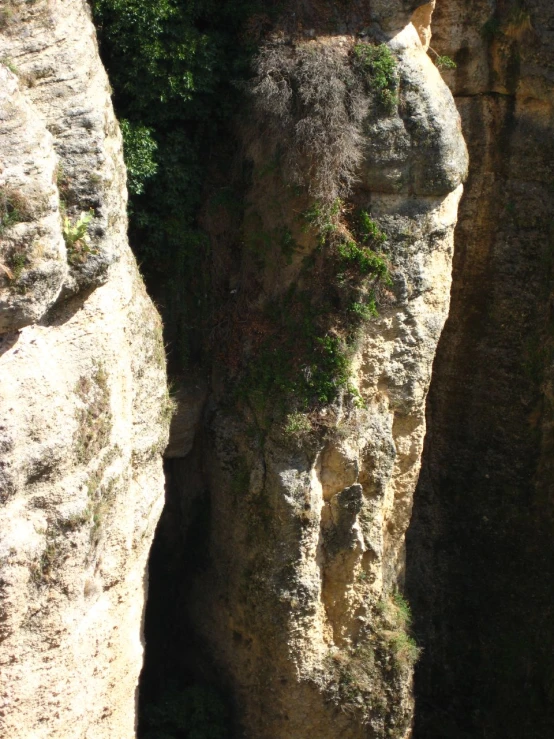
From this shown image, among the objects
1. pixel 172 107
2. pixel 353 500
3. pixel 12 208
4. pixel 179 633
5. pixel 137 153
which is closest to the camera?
pixel 12 208

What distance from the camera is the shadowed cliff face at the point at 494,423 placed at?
Result: 13.6 meters

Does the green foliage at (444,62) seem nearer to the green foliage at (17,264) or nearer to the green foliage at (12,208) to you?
the green foliage at (12,208)

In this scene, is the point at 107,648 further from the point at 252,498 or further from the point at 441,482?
the point at 441,482

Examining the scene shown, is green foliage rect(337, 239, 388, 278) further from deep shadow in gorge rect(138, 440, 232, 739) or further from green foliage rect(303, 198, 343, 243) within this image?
deep shadow in gorge rect(138, 440, 232, 739)

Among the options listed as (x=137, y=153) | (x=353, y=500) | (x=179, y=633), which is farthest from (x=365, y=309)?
(x=179, y=633)

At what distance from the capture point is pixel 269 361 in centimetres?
1206

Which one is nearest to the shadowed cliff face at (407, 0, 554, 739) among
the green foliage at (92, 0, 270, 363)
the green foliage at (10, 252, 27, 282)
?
the green foliage at (92, 0, 270, 363)

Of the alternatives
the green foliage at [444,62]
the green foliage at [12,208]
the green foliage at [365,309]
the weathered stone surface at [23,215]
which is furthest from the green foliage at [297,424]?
the green foliage at [444,62]

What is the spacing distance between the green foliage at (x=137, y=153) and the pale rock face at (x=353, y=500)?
278cm

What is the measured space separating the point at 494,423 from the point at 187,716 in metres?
6.75

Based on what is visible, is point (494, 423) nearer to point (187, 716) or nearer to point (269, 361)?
point (269, 361)

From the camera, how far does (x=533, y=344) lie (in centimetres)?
1430

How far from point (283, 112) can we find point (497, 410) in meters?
6.48

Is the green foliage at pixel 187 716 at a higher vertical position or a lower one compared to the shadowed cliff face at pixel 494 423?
lower
